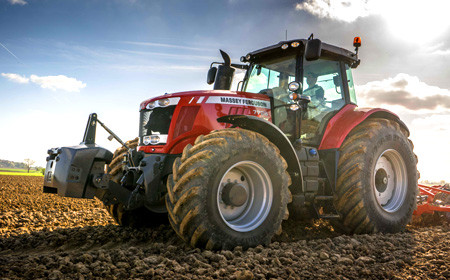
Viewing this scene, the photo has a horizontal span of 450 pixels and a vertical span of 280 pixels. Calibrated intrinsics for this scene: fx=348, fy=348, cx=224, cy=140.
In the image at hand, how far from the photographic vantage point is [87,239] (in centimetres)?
446

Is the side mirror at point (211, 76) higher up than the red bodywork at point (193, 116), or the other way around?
the side mirror at point (211, 76)

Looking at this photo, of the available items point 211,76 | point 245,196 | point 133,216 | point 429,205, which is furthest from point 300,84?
point 429,205

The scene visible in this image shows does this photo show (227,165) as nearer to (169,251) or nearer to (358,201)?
(169,251)

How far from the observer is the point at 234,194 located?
3.67 m

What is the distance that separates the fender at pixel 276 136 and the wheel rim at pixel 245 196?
1.58ft

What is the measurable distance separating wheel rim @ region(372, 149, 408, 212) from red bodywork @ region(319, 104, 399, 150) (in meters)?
0.78

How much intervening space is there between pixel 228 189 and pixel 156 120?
4.56ft

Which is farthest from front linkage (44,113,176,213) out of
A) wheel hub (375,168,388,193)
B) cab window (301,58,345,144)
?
wheel hub (375,168,388,193)

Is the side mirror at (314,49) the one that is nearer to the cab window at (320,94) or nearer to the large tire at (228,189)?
the cab window at (320,94)

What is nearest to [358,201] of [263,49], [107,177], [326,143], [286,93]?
[326,143]

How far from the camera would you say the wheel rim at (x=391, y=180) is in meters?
5.48

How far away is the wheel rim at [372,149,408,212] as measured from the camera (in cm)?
548

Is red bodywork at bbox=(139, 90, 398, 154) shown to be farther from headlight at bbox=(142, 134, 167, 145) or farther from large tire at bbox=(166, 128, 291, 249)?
large tire at bbox=(166, 128, 291, 249)

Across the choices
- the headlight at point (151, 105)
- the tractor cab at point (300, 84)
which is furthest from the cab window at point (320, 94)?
the headlight at point (151, 105)
